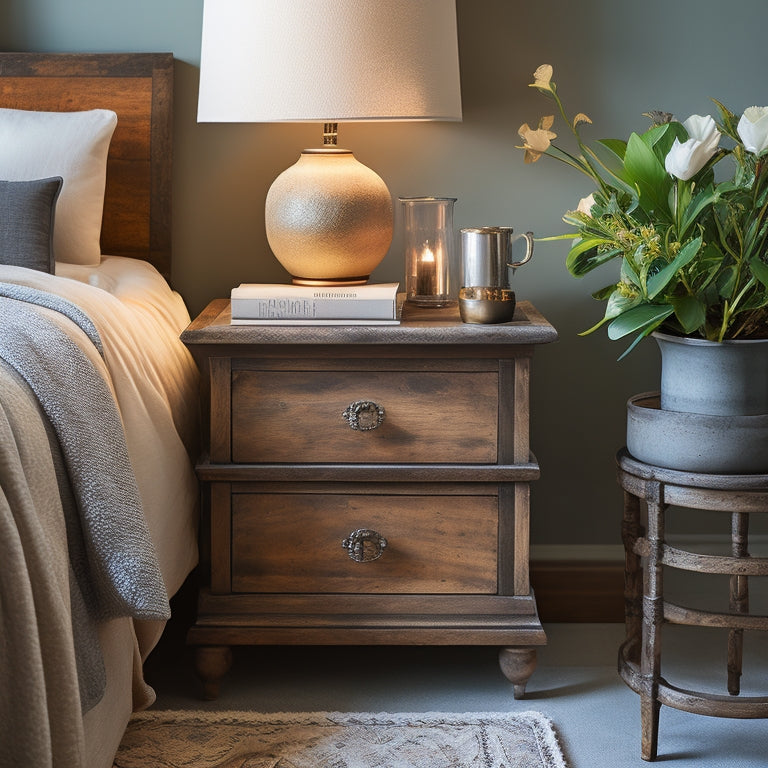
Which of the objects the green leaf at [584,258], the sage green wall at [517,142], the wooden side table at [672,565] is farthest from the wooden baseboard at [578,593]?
the green leaf at [584,258]

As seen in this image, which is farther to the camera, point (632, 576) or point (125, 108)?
point (125, 108)

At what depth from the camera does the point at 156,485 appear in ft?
5.27

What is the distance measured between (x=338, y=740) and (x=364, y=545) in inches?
12.3

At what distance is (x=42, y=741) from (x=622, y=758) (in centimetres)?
96

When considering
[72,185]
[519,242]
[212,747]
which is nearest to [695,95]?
[519,242]

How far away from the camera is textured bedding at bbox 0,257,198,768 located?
1.02 m

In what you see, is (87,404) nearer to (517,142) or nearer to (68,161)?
A: (68,161)

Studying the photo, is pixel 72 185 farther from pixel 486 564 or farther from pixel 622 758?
pixel 622 758

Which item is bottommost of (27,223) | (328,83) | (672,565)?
(672,565)

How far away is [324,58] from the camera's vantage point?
1.70m

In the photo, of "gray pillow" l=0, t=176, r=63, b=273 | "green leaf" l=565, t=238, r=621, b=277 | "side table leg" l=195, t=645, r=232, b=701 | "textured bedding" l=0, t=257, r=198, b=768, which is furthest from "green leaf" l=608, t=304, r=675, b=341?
"gray pillow" l=0, t=176, r=63, b=273

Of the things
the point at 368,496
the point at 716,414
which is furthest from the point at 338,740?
the point at 716,414

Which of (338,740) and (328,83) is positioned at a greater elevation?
(328,83)

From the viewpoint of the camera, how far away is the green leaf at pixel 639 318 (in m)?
1.53
